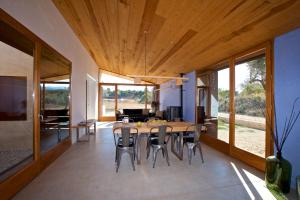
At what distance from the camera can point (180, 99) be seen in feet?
22.5

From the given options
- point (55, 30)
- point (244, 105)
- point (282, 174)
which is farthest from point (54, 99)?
point (282, 174)

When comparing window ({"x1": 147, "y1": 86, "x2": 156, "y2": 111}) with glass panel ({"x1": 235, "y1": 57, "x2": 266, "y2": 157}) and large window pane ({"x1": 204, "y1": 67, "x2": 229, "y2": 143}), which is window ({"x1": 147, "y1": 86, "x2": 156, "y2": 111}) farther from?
glass panel ({"x1": 235, "y1": 57, "x2": 266, "y2": 157})

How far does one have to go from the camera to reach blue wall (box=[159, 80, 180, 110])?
744 centimetres

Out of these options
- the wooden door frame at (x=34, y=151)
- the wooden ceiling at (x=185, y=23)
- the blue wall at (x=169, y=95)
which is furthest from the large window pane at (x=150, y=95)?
the wooden door frame at (x=34, y=151)

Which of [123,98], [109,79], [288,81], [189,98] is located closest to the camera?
[288,81]

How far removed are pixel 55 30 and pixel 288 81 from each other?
4613 mm

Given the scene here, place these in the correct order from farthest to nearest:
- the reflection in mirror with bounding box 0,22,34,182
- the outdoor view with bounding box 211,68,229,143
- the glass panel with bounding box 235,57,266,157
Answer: the outdoor view with bounding box 211,68,229,143
the glass panel with bounding box 235,57,266,157
the reflection in mirror with bounding box 0,22,34,182

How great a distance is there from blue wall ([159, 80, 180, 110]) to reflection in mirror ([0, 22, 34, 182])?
5.42m

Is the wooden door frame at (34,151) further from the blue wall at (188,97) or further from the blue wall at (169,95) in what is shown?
the blue wall at (169,95)

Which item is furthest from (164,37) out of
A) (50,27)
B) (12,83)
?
(12,83)

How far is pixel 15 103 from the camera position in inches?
147

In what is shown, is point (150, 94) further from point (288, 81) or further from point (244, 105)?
point (288, 81)

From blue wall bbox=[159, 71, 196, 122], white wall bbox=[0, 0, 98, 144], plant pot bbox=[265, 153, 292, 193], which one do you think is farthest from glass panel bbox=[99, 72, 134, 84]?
plant pot bbox=[265, 153, 292, 193]

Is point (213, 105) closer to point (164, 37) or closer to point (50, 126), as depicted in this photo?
point (164, 37)
